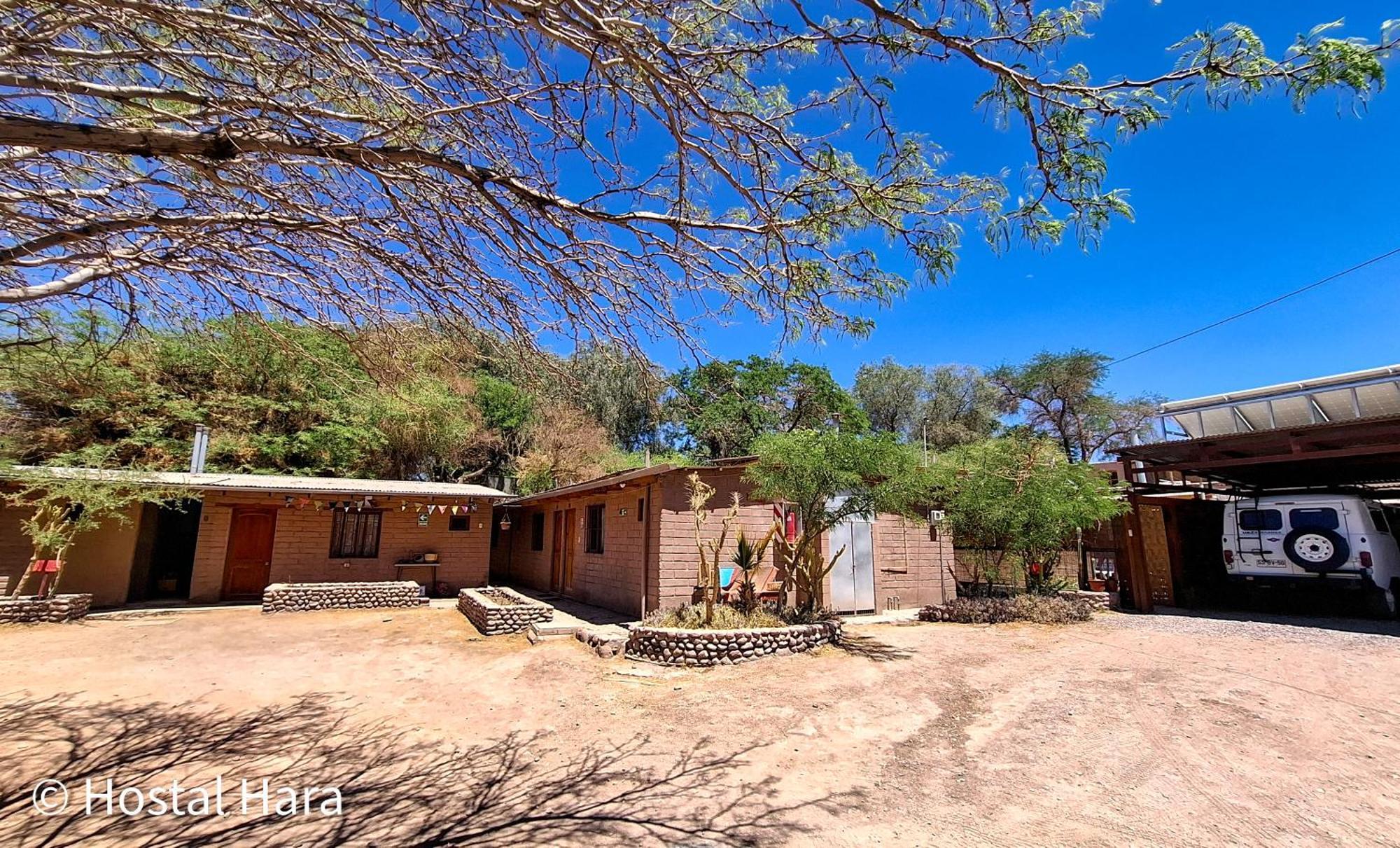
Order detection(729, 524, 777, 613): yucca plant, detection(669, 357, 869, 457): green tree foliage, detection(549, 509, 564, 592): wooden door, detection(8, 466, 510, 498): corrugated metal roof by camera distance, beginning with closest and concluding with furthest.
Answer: detection(729, 524, 777, 613): yucca plant, detection(8, 466, 510, 498): corrugated metal roof, detection(549, 509, 564, 592): wooden door, detection(669, 357, 869, 457): green tree foliage

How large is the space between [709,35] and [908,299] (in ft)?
5.92

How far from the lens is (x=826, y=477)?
860 centimetres

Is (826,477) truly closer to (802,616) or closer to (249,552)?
(802,616)

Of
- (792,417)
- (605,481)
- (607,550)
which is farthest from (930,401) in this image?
(605,481)

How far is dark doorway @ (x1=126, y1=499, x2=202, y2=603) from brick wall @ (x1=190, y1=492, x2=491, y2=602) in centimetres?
51

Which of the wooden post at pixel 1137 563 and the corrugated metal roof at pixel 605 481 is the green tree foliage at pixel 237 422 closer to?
the corrugated metal roof at pixel 605 481

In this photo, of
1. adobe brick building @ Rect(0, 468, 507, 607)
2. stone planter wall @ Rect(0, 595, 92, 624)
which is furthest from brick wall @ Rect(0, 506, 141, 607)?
stone planter wall @ Rect(0, 595, 92, 624)

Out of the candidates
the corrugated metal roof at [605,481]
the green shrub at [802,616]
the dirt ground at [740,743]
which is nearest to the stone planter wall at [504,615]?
the dirt ground at [740,743]

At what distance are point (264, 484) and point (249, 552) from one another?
2.03 meters

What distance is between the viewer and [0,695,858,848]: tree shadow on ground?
331 cm

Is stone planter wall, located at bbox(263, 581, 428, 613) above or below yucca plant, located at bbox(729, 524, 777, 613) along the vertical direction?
below

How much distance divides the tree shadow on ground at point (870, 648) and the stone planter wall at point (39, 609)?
12844mm

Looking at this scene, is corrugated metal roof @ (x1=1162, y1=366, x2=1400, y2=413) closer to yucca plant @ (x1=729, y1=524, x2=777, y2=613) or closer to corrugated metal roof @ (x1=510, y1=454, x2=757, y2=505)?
corrugated metal roof @ (x1=510, y1=454, x2=757, y2=505)

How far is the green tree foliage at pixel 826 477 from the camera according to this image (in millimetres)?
8641
